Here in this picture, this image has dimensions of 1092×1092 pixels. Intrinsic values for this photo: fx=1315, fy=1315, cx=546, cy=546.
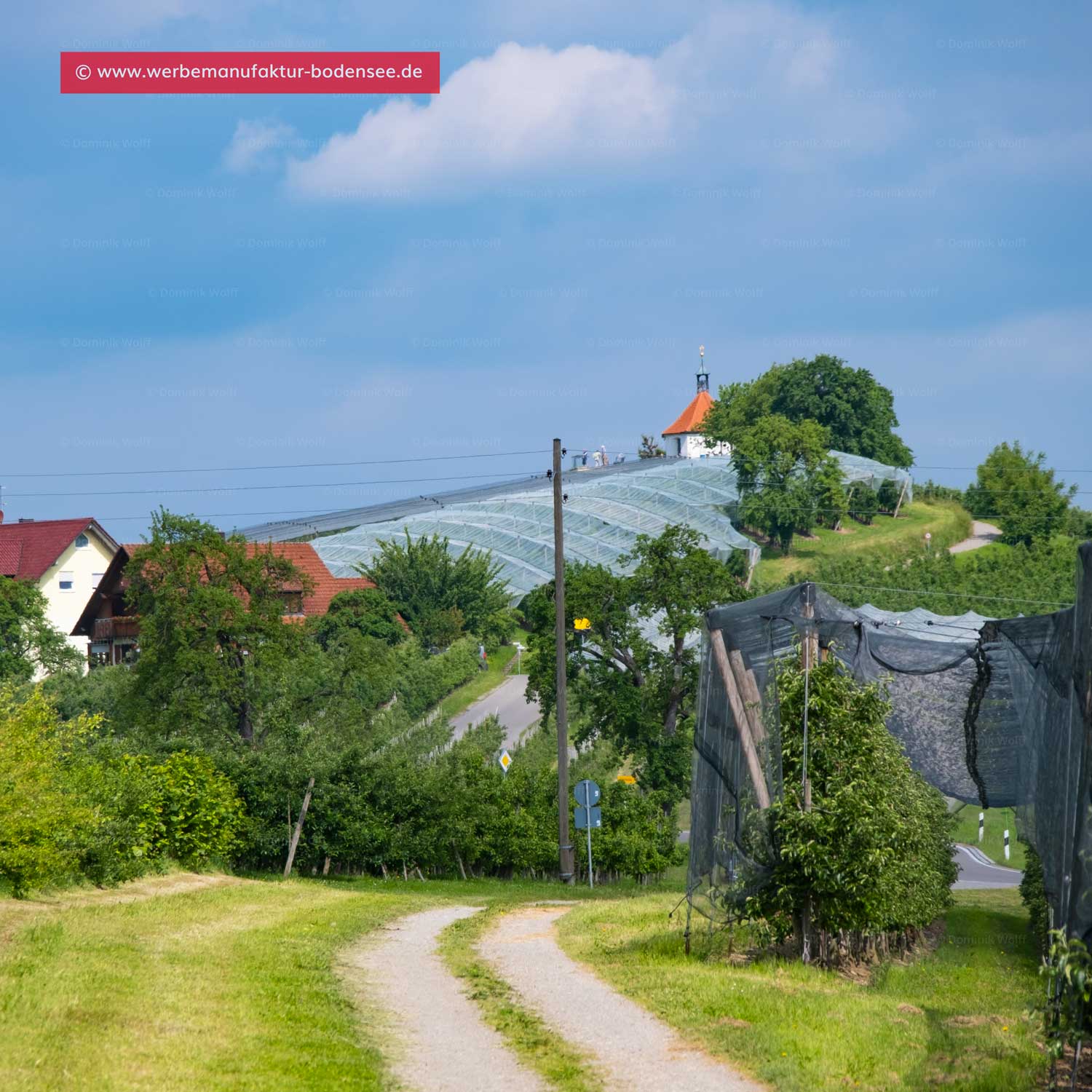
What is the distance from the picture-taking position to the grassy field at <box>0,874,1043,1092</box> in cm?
754

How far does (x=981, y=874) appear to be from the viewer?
35.1 meters

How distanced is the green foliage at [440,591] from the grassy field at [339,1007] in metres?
49.2

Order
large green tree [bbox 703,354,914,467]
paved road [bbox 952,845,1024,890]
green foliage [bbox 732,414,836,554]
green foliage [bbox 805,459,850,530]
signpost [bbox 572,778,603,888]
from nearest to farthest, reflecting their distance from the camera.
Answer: signpost [bbox 572,778,603,888] < paved road [bbox 952,845,1024,890] < green foliage [bbox 732,414,836,554] < green foliage [bbox 805,459,850,530] < large green tree [bbox 703,354,914,467]

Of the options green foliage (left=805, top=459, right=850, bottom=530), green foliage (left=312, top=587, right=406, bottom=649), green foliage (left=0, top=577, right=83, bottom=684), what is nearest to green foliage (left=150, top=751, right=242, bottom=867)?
green foliage (left=312, top=587, right=406, bottom=649)

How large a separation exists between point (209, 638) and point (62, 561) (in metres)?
31.2

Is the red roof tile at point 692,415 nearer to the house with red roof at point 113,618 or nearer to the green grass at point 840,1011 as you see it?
the house with red roof at point 113,618

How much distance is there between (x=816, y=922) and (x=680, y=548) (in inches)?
957

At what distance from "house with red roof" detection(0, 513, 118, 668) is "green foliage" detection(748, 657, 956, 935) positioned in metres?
54.1

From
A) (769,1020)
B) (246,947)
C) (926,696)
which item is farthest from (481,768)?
(769,1020)

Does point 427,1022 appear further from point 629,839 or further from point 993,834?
point 993,834

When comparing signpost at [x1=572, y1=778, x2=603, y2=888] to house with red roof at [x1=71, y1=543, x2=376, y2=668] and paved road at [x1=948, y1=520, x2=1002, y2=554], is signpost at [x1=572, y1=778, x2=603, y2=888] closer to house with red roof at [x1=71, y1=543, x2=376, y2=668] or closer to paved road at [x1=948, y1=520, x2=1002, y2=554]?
house with red roof at [x1=71, y1=543, x2=376, y2=668]

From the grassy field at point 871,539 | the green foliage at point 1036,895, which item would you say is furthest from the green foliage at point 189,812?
the grassy field at point 871,539

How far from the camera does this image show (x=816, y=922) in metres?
12.0

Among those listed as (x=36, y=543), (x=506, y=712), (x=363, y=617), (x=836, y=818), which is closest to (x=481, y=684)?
(x=506, y=712)
